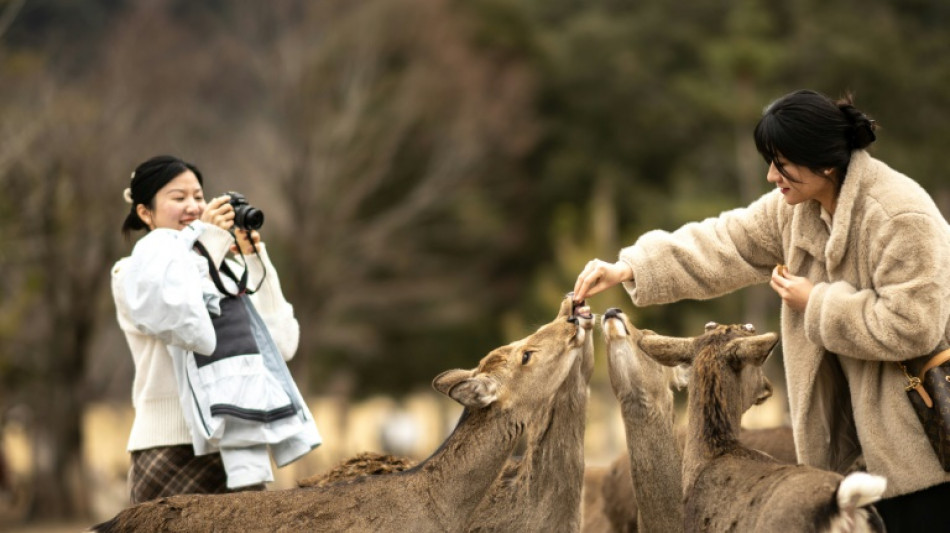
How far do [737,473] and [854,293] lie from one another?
979 mm

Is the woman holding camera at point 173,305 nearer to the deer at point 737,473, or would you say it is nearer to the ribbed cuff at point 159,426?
the ribbed cuff at point 159,426

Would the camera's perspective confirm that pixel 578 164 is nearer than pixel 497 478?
No

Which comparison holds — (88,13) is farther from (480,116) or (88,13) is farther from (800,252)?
(800,252)

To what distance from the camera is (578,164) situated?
37.5 m

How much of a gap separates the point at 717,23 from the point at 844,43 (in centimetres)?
513

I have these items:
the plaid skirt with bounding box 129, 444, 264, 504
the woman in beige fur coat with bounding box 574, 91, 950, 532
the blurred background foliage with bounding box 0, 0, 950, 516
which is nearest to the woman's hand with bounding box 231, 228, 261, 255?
the plaid skirt with bounding box 129, 444, 264, 504

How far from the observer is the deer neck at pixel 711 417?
20.2 feet

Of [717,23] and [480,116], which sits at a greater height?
[717,23]

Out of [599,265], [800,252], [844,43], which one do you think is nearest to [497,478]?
[599,265]

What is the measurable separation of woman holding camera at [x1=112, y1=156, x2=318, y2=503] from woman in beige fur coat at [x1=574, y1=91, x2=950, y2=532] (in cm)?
289

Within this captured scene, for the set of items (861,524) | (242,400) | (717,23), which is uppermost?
(717,23)

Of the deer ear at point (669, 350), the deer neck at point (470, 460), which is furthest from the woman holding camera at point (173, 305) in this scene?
the deer ear at point (669, 350)

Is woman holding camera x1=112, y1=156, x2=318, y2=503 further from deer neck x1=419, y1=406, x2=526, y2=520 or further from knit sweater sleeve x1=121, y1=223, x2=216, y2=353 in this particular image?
deer neck x1=419, y1=406, x2=526, y2=520

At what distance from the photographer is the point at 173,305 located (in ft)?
21.4
